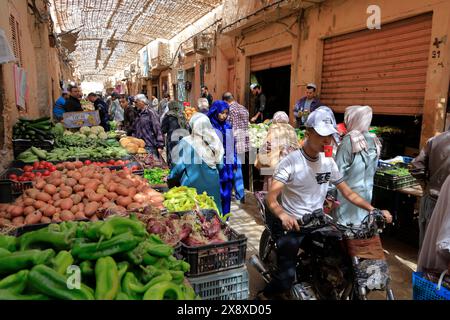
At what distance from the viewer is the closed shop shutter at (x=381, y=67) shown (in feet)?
19.5

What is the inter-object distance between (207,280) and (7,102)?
484cm

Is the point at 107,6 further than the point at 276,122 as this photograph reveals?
Yes

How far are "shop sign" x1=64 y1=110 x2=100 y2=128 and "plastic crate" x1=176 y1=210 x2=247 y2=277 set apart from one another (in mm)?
6710

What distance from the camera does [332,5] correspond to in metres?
7.75

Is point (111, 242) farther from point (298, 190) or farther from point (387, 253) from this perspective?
point (387, 253)

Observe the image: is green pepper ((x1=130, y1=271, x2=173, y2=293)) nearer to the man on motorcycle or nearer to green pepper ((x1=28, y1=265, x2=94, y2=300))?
green pepper ((x1=28, y1=265, x2=94, y2=300))

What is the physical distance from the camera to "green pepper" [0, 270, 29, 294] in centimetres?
140

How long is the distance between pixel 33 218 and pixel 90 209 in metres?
0.45

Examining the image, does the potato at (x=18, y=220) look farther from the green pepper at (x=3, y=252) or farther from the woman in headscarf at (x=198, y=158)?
the woman in headscarf at (x=198, y=158)

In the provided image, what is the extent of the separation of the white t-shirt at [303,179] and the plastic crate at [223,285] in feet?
3.11

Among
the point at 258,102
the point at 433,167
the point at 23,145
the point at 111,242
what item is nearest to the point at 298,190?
the point at 433,167

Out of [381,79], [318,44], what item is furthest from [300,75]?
[381,79]

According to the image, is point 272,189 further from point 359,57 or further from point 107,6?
point 107,6
